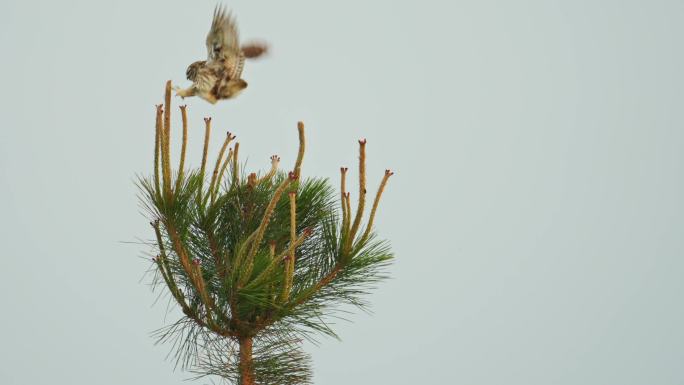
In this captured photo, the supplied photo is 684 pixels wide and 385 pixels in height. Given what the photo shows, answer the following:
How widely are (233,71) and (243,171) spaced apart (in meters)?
0.79

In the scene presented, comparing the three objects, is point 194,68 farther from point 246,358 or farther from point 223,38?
point 246,358

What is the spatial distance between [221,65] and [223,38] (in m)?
0.15

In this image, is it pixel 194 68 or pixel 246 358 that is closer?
pixel 194 68

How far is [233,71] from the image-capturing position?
4488mm

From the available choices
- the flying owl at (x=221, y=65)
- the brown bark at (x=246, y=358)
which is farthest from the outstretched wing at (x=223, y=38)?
the brown bark at (x=246, y=358)

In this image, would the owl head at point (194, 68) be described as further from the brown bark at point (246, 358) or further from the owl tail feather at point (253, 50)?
the brown bark at point (246, 358)

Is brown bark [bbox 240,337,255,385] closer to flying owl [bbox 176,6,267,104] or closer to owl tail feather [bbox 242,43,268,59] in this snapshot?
flying owl [bbox 176,6,267,104]

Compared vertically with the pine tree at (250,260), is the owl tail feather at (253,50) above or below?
above

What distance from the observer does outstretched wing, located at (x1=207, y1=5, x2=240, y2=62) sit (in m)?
4.39

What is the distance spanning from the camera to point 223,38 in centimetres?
441

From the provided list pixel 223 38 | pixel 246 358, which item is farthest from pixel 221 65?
pixel 246 358

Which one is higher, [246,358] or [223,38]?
[223,38]

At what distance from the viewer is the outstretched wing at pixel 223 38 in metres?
4.39

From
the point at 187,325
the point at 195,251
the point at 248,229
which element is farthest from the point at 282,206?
the point at 187,325
